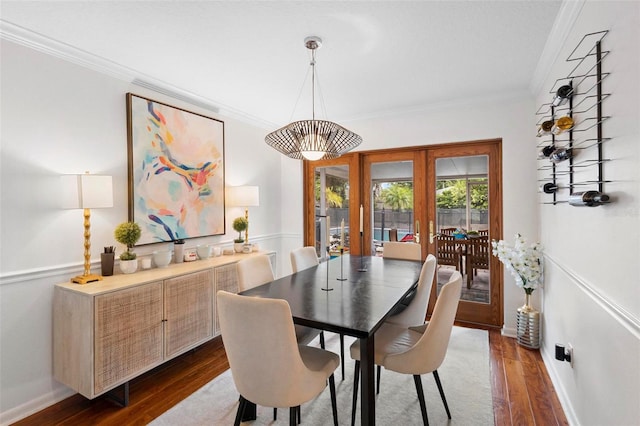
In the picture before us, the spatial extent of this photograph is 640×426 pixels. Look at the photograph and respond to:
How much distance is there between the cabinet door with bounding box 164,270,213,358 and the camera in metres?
2.51

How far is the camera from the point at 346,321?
5.07 ft

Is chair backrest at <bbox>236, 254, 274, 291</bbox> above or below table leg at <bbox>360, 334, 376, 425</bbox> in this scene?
above

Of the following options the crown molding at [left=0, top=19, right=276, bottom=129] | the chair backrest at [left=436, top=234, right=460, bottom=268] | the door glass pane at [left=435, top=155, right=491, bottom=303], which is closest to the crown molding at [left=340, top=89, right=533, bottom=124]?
the door glass pane at [left=435, top=155, right=491, bottom=303]

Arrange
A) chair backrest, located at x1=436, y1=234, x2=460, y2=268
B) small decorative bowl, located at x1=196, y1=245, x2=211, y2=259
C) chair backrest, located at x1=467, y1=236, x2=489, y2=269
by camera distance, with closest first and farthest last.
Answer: small decorative bowl, located at x1=196, y1=245, x2=211, y2=259, chair backrest, located at x1=467, y1=236, x2=489, y2=269, chair backrest, located at x1=436, y1=234, x2=460, y2=268

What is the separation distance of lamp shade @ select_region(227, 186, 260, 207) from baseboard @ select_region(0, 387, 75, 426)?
2.15 metres

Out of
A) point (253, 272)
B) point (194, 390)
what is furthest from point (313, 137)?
point (194, 390)

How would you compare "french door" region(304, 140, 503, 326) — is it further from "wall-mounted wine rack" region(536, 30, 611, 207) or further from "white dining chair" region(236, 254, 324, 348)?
"wall-mounted wine rack" region(536, 30, 611, 207)

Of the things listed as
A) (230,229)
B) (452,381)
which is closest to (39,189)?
(230,229)

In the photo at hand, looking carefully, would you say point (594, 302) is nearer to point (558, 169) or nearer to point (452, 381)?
point (558, 169)

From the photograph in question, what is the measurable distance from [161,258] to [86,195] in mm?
804

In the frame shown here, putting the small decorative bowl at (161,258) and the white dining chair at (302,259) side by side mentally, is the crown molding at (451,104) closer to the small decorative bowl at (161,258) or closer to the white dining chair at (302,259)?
the white dining chair at (302,259)

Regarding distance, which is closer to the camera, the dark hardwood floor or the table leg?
the table leg

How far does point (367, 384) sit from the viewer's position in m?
1.47

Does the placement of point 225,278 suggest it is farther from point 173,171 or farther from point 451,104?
point 451,104
